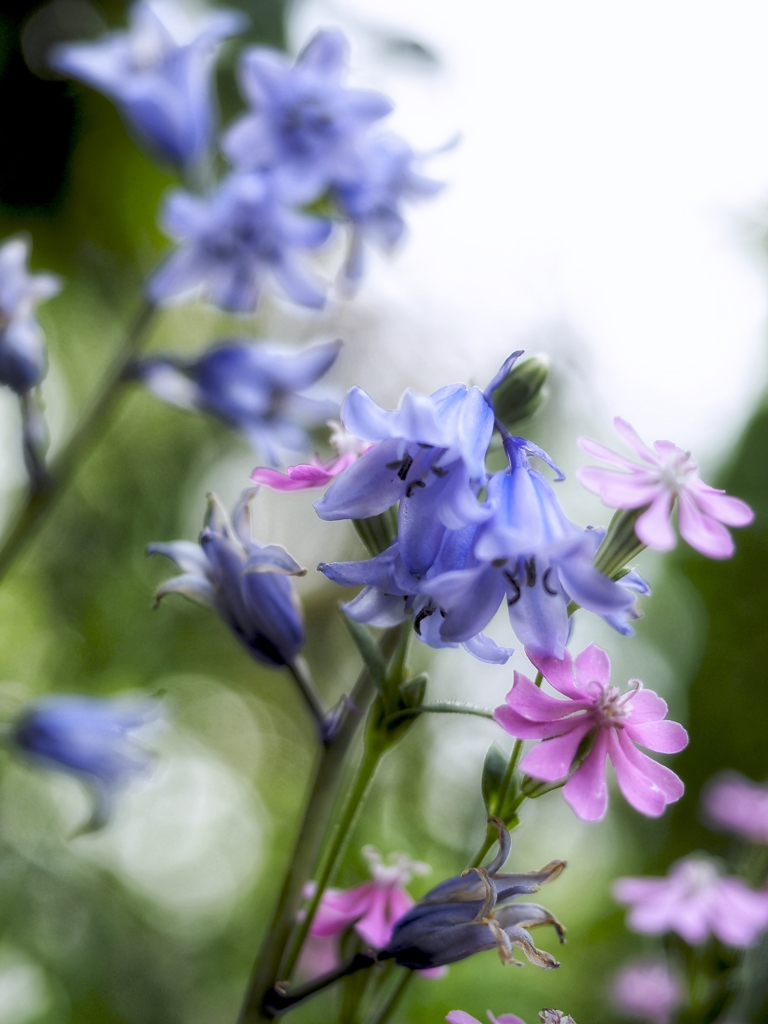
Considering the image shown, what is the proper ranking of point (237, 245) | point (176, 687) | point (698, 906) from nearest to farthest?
point (698, 906) < point (237, 245) < point (176, 687)

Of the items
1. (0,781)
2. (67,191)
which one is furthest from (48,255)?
(0,781)

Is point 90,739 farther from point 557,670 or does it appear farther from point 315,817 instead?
point 557,670

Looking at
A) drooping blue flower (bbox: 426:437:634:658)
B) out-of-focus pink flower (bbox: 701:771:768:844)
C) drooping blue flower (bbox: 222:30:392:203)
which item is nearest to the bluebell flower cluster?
drooping blue flower (bbox: 426:437:634:658)

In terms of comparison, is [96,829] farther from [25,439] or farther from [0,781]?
[0,781]

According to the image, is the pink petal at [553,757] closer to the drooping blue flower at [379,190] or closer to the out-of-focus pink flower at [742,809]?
the out-of-focus pink flower at [742,809]

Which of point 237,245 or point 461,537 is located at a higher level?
point 461,537

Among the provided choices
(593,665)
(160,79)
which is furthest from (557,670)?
(160,79)

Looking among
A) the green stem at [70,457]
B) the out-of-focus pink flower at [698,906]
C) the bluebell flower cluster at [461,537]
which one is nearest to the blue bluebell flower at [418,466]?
the bluebell flower cluster at [461,537]
